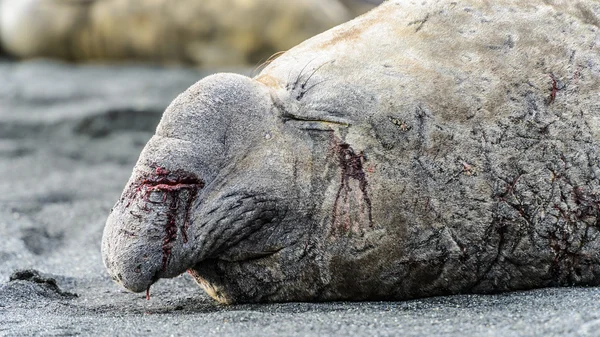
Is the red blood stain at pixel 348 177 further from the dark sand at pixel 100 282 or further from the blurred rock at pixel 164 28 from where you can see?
the blurred rock at pixel 164 28

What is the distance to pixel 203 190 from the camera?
9.17 feet

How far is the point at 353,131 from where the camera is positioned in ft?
9.11

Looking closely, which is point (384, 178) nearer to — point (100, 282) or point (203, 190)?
point (203, 190)

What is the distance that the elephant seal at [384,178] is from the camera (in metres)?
2.74

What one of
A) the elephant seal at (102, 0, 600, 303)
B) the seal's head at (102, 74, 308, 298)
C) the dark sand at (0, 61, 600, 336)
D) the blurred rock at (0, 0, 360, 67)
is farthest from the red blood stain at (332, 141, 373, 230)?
the blurred rock at (0, 0, 360, 67)

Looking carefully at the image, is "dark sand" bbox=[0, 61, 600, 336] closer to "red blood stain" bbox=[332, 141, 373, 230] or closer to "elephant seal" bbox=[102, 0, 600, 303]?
"elephant seal" bbox=[102, 0, 600, 303]

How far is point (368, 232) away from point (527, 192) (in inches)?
20.0

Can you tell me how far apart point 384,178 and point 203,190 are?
56cm

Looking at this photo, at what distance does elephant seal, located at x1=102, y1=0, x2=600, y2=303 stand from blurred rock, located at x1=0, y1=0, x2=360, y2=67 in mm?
5687

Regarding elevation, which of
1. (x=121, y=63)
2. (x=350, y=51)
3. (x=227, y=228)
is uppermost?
(x=121, y=63)

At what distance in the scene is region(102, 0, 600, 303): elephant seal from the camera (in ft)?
9.00

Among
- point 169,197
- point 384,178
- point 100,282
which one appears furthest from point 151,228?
point 100,282

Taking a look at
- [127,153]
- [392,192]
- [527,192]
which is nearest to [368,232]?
[392,192]

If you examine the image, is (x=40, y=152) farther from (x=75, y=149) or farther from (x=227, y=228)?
(x=227, y=228)
